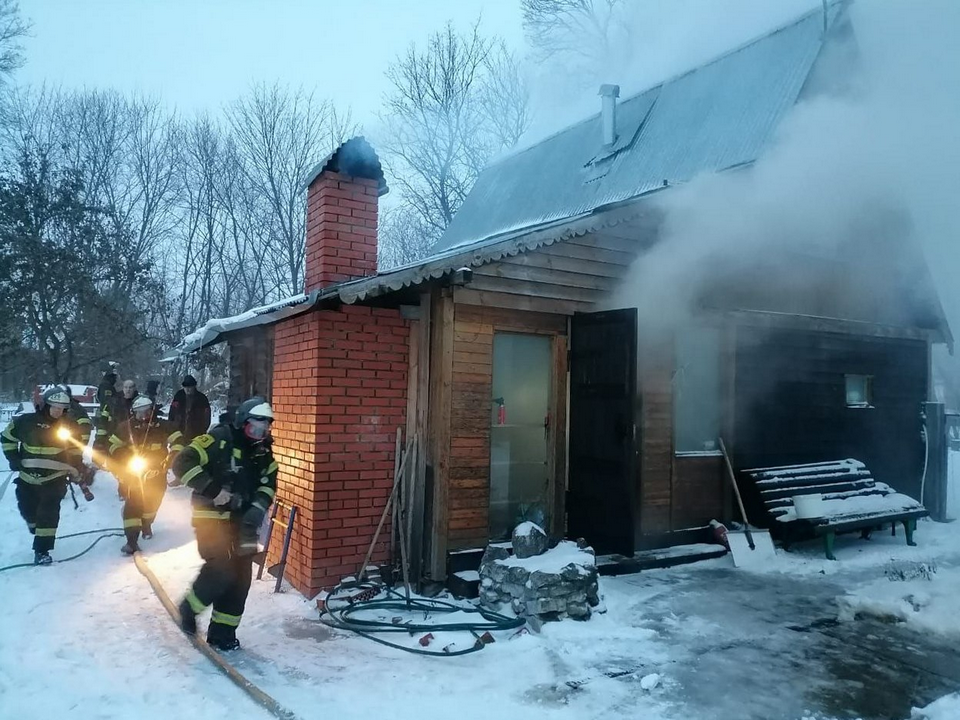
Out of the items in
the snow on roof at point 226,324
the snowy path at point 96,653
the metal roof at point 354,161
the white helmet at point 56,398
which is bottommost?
the snowy path at point 96,653

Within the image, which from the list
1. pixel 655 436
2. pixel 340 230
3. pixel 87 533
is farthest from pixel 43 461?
pixel 655 436

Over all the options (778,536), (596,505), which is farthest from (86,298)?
(778,536)

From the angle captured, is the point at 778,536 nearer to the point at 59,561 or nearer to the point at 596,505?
the point at 596,505

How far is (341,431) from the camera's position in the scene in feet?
19.3

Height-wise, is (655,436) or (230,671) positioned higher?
(655,436)

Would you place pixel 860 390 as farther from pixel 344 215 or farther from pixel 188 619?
pixel 188 619

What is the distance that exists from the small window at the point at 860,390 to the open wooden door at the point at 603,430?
16.3 ft

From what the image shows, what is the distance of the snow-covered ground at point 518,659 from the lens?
379 cm

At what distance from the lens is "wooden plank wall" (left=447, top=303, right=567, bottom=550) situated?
6066 mm

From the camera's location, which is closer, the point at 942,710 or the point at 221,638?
the point at 942,710

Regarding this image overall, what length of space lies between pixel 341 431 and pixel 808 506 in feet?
17.8

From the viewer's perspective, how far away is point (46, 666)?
4.18 meters

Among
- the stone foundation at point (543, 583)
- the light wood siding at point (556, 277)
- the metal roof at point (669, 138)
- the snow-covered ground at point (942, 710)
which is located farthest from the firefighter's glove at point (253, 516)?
the metal roof at point (669, 138)

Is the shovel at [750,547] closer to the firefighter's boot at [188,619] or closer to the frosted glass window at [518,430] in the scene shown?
the frosted glass window at [518,430]
